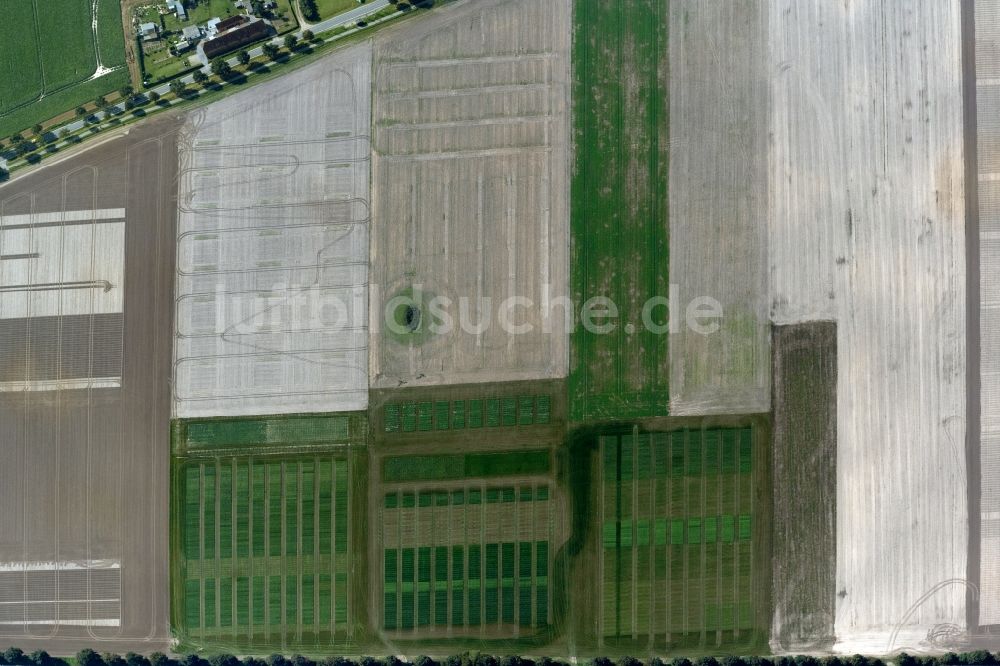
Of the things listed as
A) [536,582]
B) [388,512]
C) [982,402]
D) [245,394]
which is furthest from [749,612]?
[245,394]

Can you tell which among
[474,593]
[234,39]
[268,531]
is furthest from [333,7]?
[474,593]

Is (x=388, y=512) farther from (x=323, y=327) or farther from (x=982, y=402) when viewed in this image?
(x=982, y=402)

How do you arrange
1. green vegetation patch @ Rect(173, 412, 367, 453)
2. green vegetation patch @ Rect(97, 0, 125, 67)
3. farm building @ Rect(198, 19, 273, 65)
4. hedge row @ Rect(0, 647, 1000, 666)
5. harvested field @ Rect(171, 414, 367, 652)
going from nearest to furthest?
hedge row @ Rect(0, 647, 1000, 666) → harvested field @ Rect(171, 414, 367, 652) → green vegetation patch @ Rect(173, 412, 367, 453) → farm building @ Rect(198, 19, 273, 65) → green vegetation patch @ Rect(97, 0, 125, 67)

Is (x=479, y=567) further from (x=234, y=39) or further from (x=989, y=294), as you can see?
(x=234, y=39)

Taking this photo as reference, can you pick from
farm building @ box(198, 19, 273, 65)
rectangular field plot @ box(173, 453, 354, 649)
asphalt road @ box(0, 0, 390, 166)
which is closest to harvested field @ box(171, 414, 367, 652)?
rectangular field plot @ box(173, 453, 354, 649)

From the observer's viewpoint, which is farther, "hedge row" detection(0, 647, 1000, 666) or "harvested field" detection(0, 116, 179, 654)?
"harvested field" detection(0, 116, 179, 654)

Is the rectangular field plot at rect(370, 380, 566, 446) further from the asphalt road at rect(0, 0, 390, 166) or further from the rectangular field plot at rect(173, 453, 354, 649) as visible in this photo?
the asphalt road at rect(0, 0, 390, 166)

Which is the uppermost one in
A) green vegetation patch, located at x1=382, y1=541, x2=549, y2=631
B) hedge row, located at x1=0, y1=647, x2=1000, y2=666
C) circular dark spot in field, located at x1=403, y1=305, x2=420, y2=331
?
circular dark spot in field, located at x1=403, y1=305, x2=420, y2=331

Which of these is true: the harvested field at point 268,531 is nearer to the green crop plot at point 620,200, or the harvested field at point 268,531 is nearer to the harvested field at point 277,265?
the harvested field at point 277,265
